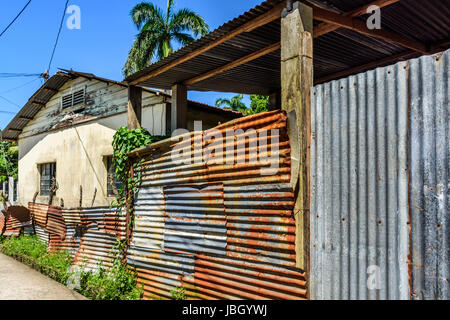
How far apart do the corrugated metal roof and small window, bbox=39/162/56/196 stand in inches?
283

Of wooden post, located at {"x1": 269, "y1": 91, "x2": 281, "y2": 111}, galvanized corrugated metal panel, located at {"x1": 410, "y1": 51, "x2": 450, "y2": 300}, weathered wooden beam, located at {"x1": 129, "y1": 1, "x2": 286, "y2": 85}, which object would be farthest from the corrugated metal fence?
wooden post, located at {"x1": 269, "y1": 91, "x2": 281, "y2": 111}

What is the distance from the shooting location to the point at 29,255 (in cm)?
984

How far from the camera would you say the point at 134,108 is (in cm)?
791

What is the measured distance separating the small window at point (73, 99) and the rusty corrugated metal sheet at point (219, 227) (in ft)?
22.6

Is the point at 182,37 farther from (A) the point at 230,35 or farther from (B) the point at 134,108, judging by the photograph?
(A) the point at 230,35

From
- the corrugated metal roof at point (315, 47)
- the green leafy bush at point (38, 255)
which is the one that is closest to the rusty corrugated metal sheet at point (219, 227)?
the corrugated metal roof at point (315, 47)

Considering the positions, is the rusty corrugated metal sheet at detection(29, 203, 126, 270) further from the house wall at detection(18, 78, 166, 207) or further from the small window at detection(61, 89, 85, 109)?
the small window at detection(61, 89, 85, 109)

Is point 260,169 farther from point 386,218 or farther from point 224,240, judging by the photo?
point 386,218

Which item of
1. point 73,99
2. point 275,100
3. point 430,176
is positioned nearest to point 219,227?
point 430,176

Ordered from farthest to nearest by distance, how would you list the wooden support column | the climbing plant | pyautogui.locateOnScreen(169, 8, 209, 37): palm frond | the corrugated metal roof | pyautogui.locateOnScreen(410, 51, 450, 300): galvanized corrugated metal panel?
pyautogui.locateOnScreen(169, 8, 209, 37): palm frond → the climbing plant → the corrugated metal roof → the wooden support column → pyautogui.locateOnScreen(410, 51, 450, 300): galvanized corrugated metal panel

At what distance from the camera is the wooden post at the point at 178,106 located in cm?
861

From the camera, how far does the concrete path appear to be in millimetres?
6656

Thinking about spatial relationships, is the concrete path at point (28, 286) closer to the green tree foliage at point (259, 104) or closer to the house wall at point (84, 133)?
the house wall at point (84, 133)

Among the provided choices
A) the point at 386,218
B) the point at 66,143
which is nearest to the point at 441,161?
the point at 386,218
